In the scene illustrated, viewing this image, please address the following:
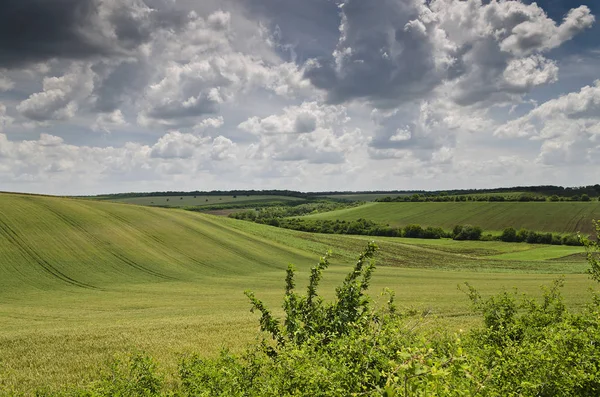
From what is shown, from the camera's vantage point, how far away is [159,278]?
51.9 metres

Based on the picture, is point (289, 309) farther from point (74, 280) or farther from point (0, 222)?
point (0, 222)

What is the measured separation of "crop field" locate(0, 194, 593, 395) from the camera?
18.8 meters

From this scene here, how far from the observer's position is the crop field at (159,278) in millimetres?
18766

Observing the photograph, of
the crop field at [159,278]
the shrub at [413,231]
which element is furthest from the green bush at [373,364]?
the shrub at [413,231]

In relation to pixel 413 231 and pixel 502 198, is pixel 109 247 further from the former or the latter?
pixel 502 198

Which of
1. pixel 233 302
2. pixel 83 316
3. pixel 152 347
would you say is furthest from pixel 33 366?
pixel 233 302

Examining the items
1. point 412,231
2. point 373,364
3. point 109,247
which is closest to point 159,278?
point 109,247

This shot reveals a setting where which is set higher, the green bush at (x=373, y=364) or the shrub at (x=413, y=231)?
the green bush at (x=373, y=364)

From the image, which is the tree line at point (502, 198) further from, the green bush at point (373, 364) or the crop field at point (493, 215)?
the green bush at point (373, 364)

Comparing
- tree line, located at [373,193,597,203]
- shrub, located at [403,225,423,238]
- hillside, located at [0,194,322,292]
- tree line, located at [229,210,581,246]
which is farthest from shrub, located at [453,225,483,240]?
hillside, located at [0,194,322,292]

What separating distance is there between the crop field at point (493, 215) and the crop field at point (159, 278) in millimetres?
17403

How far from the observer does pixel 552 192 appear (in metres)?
175

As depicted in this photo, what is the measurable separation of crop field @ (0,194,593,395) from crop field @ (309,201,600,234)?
17403 millimetres

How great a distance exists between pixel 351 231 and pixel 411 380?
129 metres
